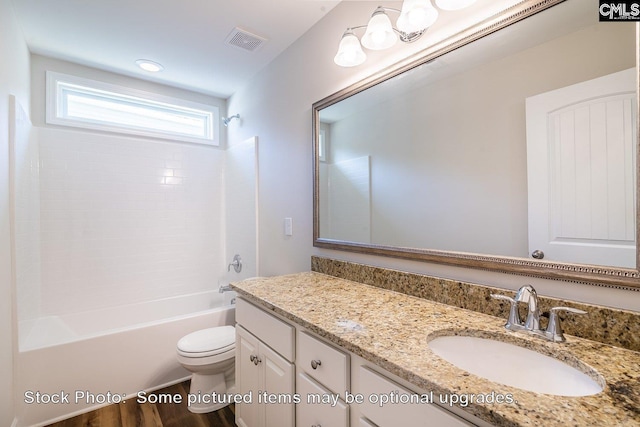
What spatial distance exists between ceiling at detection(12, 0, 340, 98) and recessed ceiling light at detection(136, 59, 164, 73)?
1.9 inches

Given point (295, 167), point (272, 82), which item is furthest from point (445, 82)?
point (272, 82)

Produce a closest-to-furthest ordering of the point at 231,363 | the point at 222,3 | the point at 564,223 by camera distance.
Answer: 1. the point at 564,223
2. the point at 222,3
3. the point at 231,363

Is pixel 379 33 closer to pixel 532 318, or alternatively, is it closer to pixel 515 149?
pixel 515 149

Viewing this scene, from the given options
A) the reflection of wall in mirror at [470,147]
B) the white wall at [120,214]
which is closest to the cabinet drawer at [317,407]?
the reflection of wall in mirror at [470,147]

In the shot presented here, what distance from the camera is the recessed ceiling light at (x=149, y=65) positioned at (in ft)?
7.74

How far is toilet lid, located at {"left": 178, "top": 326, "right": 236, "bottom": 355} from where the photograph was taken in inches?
73.7

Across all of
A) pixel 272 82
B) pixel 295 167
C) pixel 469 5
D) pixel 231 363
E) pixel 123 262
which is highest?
pixel 272 82

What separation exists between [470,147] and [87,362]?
2.52 metres

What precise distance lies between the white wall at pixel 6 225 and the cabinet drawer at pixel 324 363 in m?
1.63

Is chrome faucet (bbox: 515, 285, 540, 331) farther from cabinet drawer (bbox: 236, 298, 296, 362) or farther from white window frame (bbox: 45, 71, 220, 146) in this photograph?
white window frame (bbox: 45, 71, 220, 146)

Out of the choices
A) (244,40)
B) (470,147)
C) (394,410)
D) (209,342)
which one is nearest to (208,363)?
(209,342)

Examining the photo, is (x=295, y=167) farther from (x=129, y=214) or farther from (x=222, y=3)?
(x=129, y=214)

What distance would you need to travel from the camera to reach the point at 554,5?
2.99 ft

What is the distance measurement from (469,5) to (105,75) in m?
2.85
